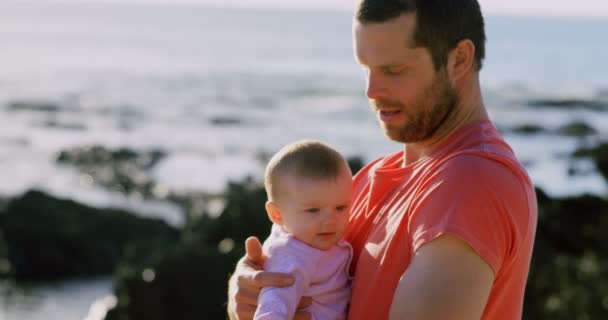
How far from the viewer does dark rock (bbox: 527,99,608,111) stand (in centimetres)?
3600

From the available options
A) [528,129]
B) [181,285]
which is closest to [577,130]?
[528,129]

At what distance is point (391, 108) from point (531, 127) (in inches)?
1066

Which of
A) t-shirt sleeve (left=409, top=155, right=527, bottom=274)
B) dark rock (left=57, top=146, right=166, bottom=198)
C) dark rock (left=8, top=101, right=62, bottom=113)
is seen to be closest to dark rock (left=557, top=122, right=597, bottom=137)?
dark rock (left=57, top=146, right=166, bottom=198)

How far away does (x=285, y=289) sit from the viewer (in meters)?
3.46

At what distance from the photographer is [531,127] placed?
29750 millimetres

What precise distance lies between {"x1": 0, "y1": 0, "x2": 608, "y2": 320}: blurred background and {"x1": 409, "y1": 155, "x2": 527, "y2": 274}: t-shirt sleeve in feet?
17.7

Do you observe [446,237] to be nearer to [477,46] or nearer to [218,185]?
[477,46]

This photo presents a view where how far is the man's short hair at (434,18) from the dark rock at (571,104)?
33.4 meters

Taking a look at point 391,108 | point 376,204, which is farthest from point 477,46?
point 376,204

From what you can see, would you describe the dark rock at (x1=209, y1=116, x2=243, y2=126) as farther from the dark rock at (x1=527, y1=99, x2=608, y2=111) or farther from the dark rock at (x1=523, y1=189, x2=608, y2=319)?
the dark rock at (x1=523, y1=189, x2=608, y2=319)

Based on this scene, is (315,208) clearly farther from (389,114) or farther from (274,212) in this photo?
(389,114)

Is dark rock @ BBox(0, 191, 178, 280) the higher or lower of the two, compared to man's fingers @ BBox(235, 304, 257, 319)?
lower

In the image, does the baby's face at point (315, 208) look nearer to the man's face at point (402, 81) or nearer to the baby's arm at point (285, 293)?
the baby's arm at point (285, 293)

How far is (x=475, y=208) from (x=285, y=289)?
757 mm
